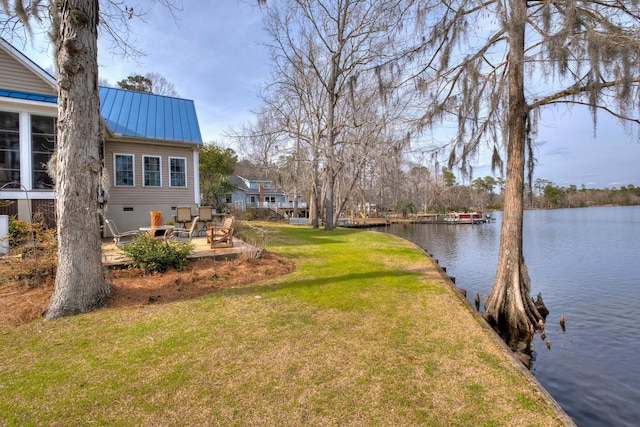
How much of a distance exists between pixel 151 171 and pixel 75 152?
8.70 m

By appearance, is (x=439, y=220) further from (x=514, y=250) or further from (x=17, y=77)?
(x=17, y=77)

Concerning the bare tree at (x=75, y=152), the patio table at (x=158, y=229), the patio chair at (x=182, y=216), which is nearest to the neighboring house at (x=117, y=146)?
the patio chair at (x=182, y=216)

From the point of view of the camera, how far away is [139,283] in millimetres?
5855

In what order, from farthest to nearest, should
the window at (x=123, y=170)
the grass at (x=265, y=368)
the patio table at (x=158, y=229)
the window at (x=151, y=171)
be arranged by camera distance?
the window at (x=151, y=171)
the window at (x=123, y=170)
the patio table at (x=158, y=229)
the grass at (x=265, y=368)

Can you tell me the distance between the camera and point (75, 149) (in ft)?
14.6

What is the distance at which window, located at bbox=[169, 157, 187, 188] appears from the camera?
42.4 feet

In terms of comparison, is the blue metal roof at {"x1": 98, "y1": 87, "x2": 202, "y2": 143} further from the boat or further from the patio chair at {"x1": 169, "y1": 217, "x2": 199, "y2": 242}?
the boat

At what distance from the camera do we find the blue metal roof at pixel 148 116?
1214cm

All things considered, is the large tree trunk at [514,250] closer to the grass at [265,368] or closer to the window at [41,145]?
the grass at [265,368]

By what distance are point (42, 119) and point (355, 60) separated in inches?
561

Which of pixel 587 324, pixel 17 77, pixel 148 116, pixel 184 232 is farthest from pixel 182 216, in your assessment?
pixel 587 324

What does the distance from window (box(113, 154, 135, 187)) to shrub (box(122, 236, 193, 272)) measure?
6498 millimetres

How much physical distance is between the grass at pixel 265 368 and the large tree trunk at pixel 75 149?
509 millimetres

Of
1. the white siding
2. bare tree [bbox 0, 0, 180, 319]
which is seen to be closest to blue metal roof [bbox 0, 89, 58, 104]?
the white siding
